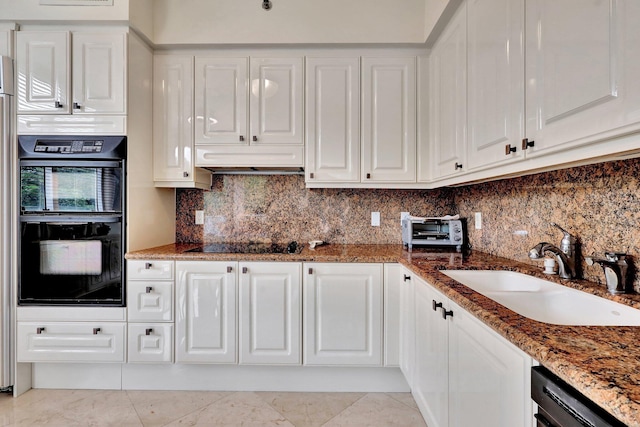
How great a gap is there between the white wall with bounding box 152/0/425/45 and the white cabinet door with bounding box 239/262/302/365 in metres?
1.58

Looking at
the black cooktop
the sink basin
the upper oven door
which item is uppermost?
the upper oven door

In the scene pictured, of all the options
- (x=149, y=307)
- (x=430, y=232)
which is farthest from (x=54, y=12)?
(x=430, y=232)

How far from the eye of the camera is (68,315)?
206cm

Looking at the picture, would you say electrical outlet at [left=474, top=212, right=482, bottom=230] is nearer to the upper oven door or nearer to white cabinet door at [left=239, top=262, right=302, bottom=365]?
white cabinet door at [left=239, top=262, right=302, bottom=365]

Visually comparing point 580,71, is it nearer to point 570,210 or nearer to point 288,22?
point 570,210

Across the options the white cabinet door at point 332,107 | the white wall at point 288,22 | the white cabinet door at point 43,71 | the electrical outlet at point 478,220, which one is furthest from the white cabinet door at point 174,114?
the electrical outlet at point 478,220

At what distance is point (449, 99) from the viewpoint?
1.96m

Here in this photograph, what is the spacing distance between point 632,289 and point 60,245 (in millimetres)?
2888

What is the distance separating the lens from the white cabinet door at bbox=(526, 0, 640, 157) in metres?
0.82

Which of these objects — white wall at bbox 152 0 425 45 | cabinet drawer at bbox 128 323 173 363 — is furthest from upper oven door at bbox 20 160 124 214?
white wall at bbox 152 0 425 45

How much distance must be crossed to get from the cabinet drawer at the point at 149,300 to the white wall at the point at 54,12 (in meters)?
1.70

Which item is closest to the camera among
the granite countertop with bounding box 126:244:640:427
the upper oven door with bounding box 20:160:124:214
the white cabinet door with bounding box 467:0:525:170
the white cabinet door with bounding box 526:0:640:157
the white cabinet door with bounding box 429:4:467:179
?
the granite countertop with bounding box 126:244:640:427

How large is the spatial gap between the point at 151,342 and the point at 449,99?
2.43 m

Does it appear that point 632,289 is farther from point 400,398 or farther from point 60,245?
point 60,245
